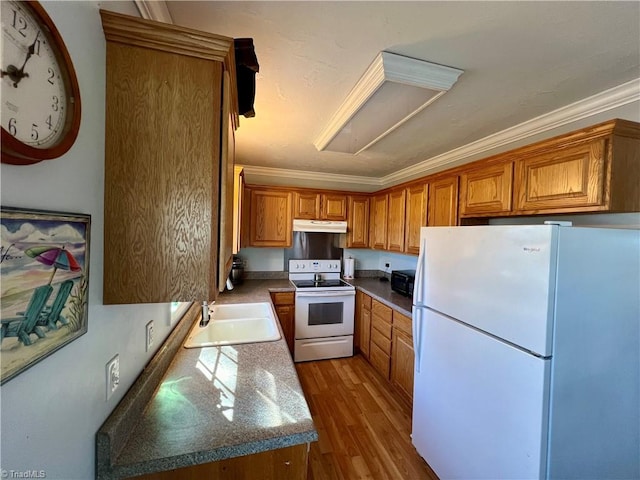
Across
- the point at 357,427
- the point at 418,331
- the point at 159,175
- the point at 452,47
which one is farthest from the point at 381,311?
the point at 159,175

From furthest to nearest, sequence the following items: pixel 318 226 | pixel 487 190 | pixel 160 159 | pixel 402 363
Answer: pixel 318 226
pixel 402 363
pixel 487 190
pixel 160 159

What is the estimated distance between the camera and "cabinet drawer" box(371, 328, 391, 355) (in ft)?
8.64

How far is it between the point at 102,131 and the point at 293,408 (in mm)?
1158

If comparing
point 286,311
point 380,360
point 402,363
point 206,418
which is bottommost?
point 380,360

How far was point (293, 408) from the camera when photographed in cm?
103

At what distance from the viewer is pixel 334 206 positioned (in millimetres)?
3396

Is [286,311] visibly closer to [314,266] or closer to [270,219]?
[314,266]

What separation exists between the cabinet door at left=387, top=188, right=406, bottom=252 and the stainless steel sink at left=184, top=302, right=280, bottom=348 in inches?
61.7

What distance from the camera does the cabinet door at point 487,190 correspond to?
1.75 metres

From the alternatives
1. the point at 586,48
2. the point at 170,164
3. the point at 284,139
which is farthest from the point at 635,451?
the point at 284,139

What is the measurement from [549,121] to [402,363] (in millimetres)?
2251

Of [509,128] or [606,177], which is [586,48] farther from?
[509,128]

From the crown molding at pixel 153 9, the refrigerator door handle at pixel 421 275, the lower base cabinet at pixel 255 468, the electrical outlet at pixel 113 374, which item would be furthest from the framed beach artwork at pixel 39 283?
the refrigerator door handle at pixel 421 275

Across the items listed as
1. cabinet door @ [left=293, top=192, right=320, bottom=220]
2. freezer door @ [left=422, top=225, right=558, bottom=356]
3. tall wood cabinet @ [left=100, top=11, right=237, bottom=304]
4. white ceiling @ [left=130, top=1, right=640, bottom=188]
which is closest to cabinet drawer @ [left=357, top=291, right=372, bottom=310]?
cabinet door @ [left=293, top=192, right=320, bottom=220]
